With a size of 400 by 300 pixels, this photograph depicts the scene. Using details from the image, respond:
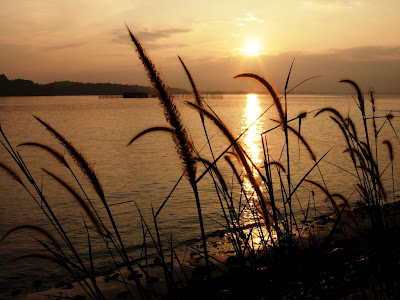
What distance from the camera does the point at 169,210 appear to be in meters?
10.1

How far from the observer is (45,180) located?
14.4m

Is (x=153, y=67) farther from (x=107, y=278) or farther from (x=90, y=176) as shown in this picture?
(x=107, y=278)

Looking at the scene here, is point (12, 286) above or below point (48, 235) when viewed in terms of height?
below

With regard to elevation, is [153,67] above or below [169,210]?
above

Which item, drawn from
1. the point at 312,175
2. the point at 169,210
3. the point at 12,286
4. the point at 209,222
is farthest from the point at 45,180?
the point at 312,175

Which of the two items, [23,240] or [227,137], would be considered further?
[23,240]

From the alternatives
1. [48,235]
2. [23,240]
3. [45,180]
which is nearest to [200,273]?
[48,235]

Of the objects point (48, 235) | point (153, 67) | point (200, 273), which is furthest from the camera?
point (200, 273)

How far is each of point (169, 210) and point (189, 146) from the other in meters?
8.66

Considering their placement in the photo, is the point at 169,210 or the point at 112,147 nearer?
→ the point at 169,210

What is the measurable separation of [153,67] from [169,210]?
8.74 metres

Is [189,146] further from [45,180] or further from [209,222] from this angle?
[45,180]

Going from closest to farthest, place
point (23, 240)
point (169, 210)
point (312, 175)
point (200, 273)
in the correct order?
1. point (200, 273)
2. point (23, 240)
3. point (169, 210)
4. point (312, 175)

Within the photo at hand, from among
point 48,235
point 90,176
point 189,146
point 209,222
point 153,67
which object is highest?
point 153,67
